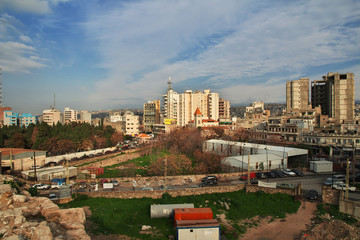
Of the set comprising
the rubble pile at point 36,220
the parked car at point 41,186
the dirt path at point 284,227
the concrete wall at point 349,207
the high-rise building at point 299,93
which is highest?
the high-rise building at point 299,93

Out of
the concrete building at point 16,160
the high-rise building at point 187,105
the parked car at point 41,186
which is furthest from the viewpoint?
the high-rise building at point 187,105

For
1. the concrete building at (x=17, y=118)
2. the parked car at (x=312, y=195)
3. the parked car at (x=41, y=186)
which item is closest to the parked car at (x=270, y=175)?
the parked car at (x=312, y=195)

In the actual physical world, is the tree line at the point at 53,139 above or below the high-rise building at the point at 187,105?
below

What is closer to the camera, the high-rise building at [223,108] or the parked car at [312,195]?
the parked car at [312,195]

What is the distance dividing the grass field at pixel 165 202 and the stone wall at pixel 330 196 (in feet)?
5.09

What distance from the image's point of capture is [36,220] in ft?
32.5

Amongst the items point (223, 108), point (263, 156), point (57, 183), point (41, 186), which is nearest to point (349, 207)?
point (263, 156)

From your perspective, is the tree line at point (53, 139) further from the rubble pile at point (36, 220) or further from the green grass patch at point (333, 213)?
the green grass patch at point (333, 213)

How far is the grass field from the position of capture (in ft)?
39.9

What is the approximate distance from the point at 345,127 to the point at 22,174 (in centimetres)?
4005

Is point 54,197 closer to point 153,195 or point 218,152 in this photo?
point 153,195

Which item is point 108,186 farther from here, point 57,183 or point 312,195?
point 312,195

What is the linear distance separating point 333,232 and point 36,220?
508 inches

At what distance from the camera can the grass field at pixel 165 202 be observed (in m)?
12.2
